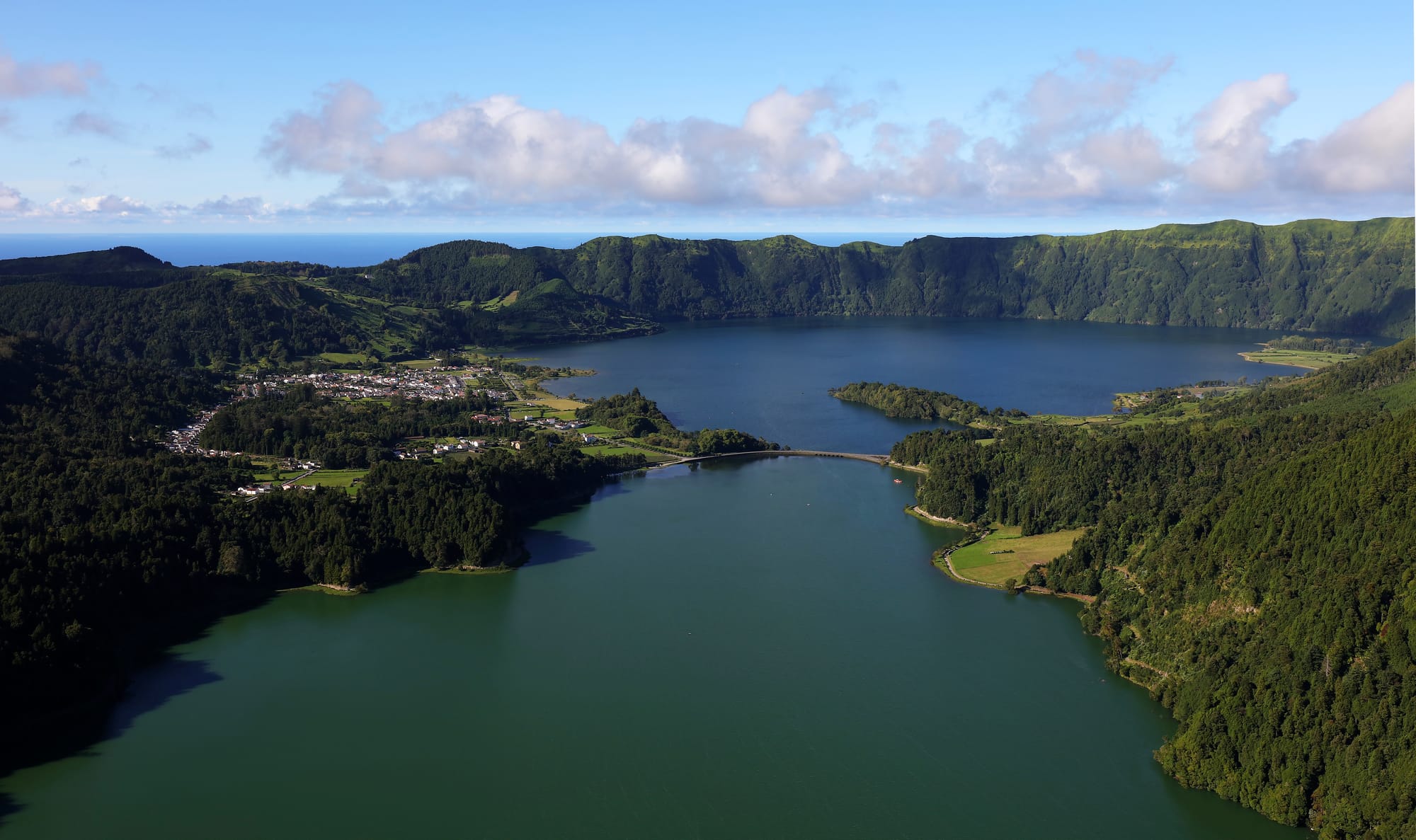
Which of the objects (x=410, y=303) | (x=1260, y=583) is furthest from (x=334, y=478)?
(x=410, y=303)

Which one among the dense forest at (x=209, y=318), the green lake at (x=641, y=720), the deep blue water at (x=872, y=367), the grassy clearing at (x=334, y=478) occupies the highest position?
the dense forest at (x=209, y=318)

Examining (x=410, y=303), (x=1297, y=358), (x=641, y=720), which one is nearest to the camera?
(x=641, y=720)

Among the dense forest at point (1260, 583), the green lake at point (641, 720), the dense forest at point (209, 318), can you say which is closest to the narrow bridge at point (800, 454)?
the dense forest at point (1260, 583)

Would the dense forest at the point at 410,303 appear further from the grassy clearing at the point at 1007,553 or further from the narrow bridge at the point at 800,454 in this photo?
the grassy clearing at the point at 1007,553

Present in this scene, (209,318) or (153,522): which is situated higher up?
(209,318)

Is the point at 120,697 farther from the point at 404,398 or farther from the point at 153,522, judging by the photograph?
the point at 404,398
